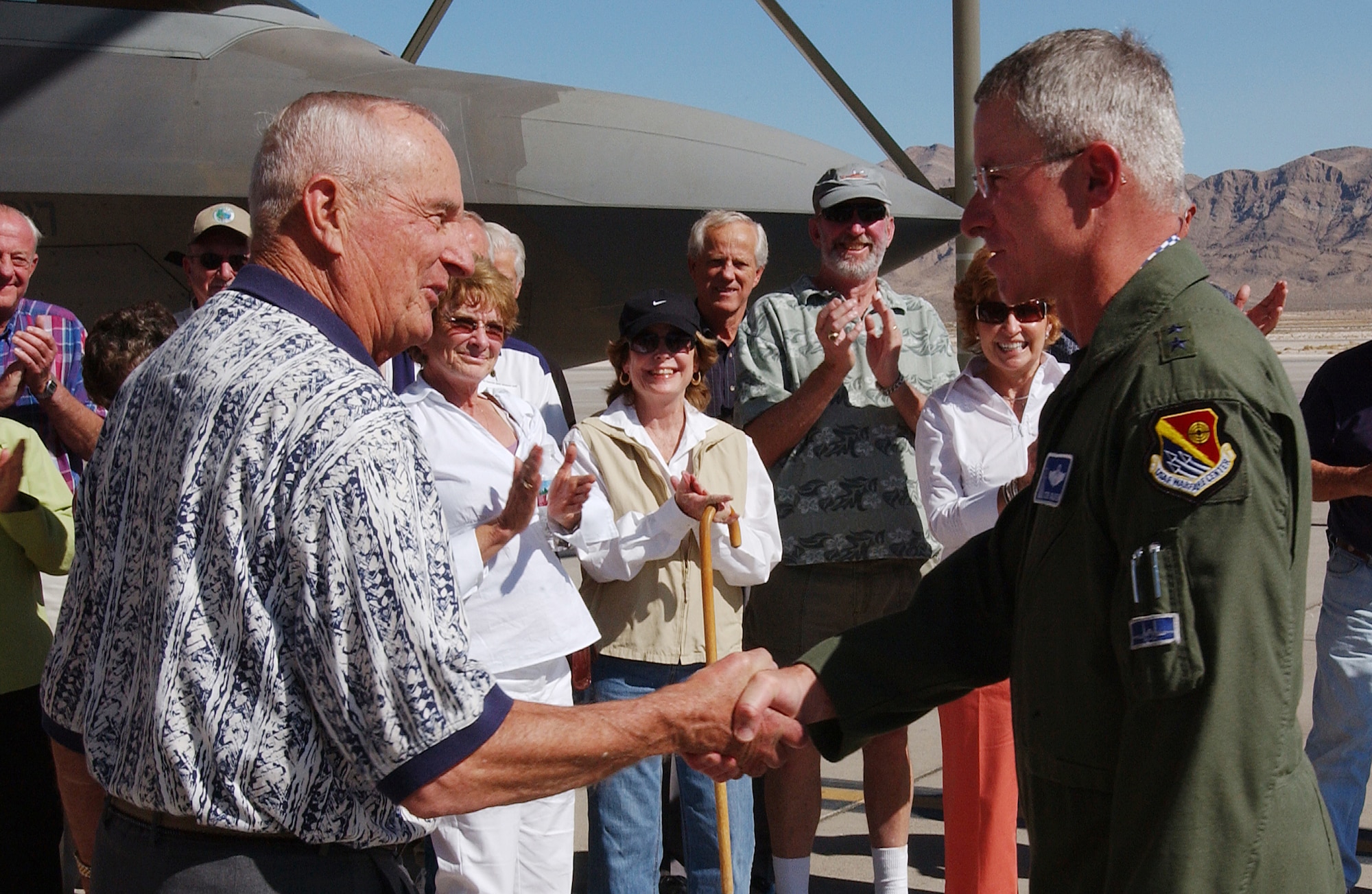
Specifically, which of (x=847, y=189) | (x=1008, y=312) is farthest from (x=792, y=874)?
(x=847, y=189)

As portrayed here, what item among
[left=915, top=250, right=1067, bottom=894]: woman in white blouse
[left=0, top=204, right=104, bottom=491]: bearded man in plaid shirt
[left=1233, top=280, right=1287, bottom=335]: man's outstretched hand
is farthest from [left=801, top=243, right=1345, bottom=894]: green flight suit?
[left=0, top=204, right=104, bottom=491]: bearded man in plaid shirt

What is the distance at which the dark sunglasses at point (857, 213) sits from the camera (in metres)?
4.51

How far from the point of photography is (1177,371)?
1.69 m

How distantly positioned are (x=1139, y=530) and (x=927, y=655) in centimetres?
80

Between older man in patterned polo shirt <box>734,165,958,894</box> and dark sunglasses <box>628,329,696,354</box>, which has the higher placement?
dark sunglasses <box>628,329,696,354</box>

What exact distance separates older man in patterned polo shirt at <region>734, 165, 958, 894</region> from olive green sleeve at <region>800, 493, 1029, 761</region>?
1.67m

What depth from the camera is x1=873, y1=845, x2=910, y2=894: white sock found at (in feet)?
13.0

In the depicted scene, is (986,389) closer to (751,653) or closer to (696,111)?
(751,653)

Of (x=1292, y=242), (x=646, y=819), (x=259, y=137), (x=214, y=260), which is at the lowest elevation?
Result: (x=646, y=819)

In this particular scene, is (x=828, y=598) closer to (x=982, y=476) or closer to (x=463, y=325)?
(x=982, y=476)

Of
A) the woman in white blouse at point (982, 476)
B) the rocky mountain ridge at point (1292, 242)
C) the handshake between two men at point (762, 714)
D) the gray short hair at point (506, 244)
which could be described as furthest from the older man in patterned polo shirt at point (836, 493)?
the rocky mountain ridge at point (1292, 242)

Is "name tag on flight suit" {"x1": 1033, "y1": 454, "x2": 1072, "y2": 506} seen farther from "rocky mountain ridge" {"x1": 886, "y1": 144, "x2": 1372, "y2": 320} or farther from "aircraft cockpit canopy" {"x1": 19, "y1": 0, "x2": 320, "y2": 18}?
"rocky mountain ridge" {"x1": 886, "y1": 144, "x2": 1372, "y2": 320}

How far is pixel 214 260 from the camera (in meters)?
4.47

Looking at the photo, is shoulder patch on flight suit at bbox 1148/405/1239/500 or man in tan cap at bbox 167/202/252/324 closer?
shoulder patch on flight suit at bbox 1148/405/1239/500
